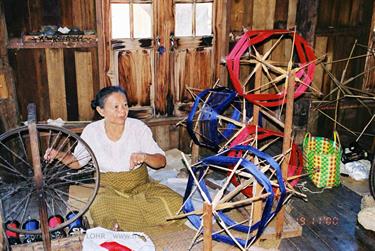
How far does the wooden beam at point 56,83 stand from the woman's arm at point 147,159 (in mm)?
1778

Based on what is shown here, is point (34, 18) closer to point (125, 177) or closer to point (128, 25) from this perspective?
point (128, 25)

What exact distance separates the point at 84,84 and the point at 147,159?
1.91 meters

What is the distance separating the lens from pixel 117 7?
536 cm

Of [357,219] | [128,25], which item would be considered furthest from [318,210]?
[128,25]

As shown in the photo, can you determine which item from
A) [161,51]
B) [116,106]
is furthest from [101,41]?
[116,106]

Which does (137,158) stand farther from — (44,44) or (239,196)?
(44,44)

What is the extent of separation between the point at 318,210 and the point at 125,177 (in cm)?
216

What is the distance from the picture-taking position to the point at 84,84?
5.58 meters

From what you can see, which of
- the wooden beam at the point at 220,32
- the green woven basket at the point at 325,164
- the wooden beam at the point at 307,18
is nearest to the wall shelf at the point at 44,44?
the wooden beam at the point at 220,32

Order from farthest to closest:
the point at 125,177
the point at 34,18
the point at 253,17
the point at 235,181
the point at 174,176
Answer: the point at 253,17
the point at 174,176
the point at 34,18
the point at 235,181
the point at 125,177

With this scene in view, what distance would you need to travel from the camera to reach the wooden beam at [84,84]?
5.47 m

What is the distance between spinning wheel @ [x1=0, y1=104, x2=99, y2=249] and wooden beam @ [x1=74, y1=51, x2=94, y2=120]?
44cm

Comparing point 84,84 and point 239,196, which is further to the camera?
point 84,84

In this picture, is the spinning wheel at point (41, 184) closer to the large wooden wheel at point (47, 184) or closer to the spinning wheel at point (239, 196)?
the large wooden wheel at point (47, 184)
